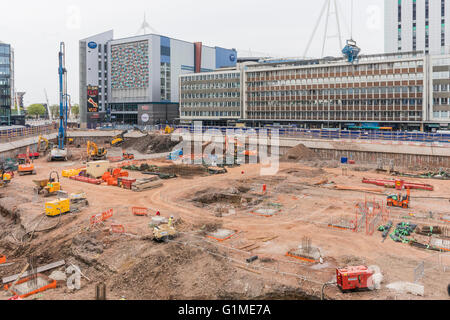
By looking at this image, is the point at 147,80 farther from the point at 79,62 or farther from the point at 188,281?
the point at 188,281

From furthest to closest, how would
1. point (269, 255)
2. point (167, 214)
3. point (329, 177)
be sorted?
point (329, 177)
point (167, 214)
point (269, 255)

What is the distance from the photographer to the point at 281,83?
3644 inches

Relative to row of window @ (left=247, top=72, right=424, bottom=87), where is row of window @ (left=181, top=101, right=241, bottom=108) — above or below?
below

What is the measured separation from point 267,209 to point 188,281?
14366 mm

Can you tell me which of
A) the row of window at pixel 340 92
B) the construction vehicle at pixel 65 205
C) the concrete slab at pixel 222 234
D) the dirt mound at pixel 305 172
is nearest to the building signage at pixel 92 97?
the row of window at pixel 340 92

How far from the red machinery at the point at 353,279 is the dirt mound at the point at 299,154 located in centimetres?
4128

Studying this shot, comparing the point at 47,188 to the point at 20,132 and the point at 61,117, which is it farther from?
the point at 20,132

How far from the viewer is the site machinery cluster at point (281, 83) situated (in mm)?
76312

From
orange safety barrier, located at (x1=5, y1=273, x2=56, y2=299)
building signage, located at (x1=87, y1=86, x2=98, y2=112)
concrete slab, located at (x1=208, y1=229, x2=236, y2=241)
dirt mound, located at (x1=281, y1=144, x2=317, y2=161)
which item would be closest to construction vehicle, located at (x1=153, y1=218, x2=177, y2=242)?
concrete slab, located at (x1=208, y1=229, x2=236, y2=241)

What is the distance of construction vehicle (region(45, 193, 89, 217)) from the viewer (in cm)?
2788

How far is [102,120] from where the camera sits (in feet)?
423

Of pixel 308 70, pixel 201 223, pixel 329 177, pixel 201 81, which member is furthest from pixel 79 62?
pixel 201 223

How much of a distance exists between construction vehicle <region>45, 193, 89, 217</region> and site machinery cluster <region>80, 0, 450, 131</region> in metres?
66.5

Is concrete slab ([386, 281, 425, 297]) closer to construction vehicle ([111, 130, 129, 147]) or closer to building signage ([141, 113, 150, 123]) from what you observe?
construction vehicle ([111, 130, 129, 147])
